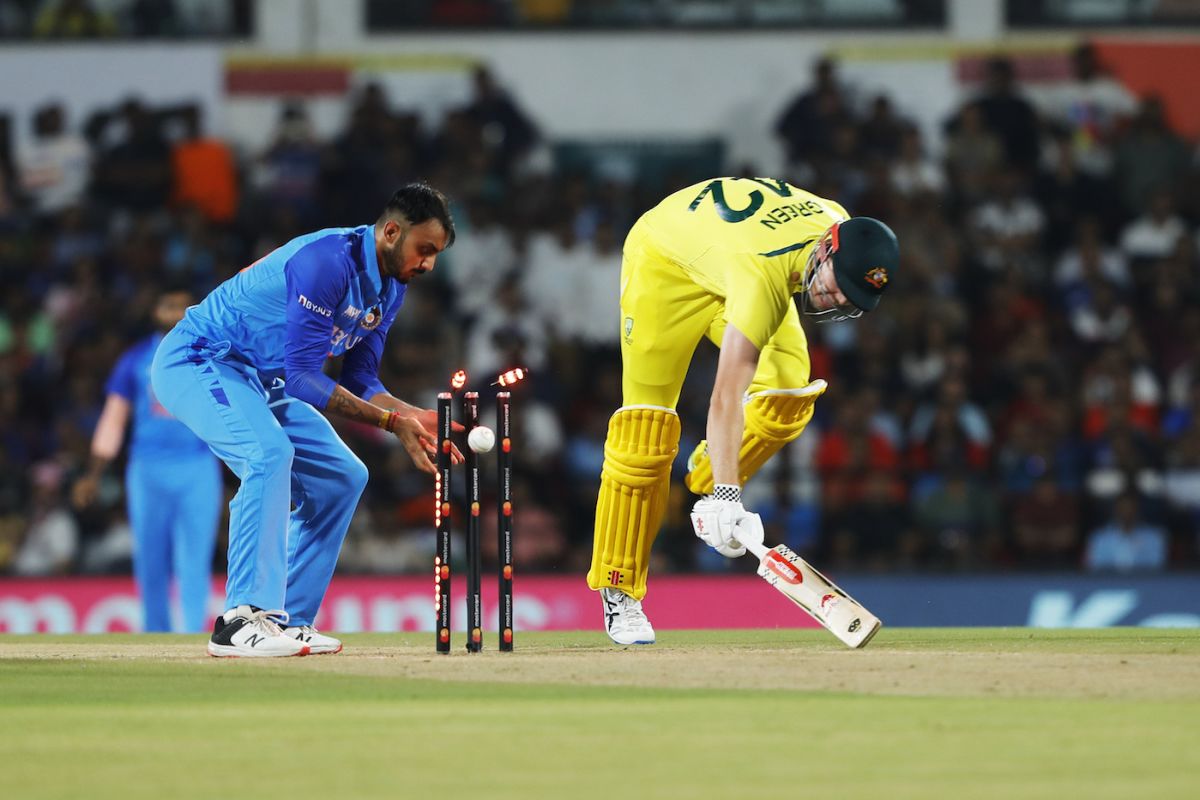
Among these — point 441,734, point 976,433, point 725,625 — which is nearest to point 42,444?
point 725,625

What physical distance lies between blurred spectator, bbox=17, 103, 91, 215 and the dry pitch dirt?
9.61m

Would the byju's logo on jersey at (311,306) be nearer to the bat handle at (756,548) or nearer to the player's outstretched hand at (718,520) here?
the player's outstretched hand at (718,520)

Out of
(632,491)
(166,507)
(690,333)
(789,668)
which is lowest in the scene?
(166,507)

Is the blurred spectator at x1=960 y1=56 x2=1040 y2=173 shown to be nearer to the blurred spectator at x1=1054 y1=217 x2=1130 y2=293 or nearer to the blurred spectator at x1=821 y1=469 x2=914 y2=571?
the blurred spectator at x1=1054 y1=217 x2=1130 y2=293

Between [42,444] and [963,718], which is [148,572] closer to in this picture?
[42,444]

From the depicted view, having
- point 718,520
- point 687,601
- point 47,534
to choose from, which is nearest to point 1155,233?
point 687,601

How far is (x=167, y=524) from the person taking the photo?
11930 mm

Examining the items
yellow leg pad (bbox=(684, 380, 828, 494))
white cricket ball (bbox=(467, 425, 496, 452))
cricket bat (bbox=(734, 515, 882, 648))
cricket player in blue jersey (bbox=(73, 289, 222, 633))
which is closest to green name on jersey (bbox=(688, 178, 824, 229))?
yellow leg pad (bbox=(684, 380, 828, 494))

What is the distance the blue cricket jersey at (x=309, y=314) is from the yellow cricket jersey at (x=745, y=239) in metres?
1.19

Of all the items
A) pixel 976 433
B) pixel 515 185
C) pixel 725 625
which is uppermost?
pixel 515 185

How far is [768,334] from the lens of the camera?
7848mm

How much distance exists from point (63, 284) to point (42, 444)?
1.83 meters

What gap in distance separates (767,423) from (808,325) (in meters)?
7.10

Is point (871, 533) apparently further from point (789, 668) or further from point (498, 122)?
point (789, 668)
